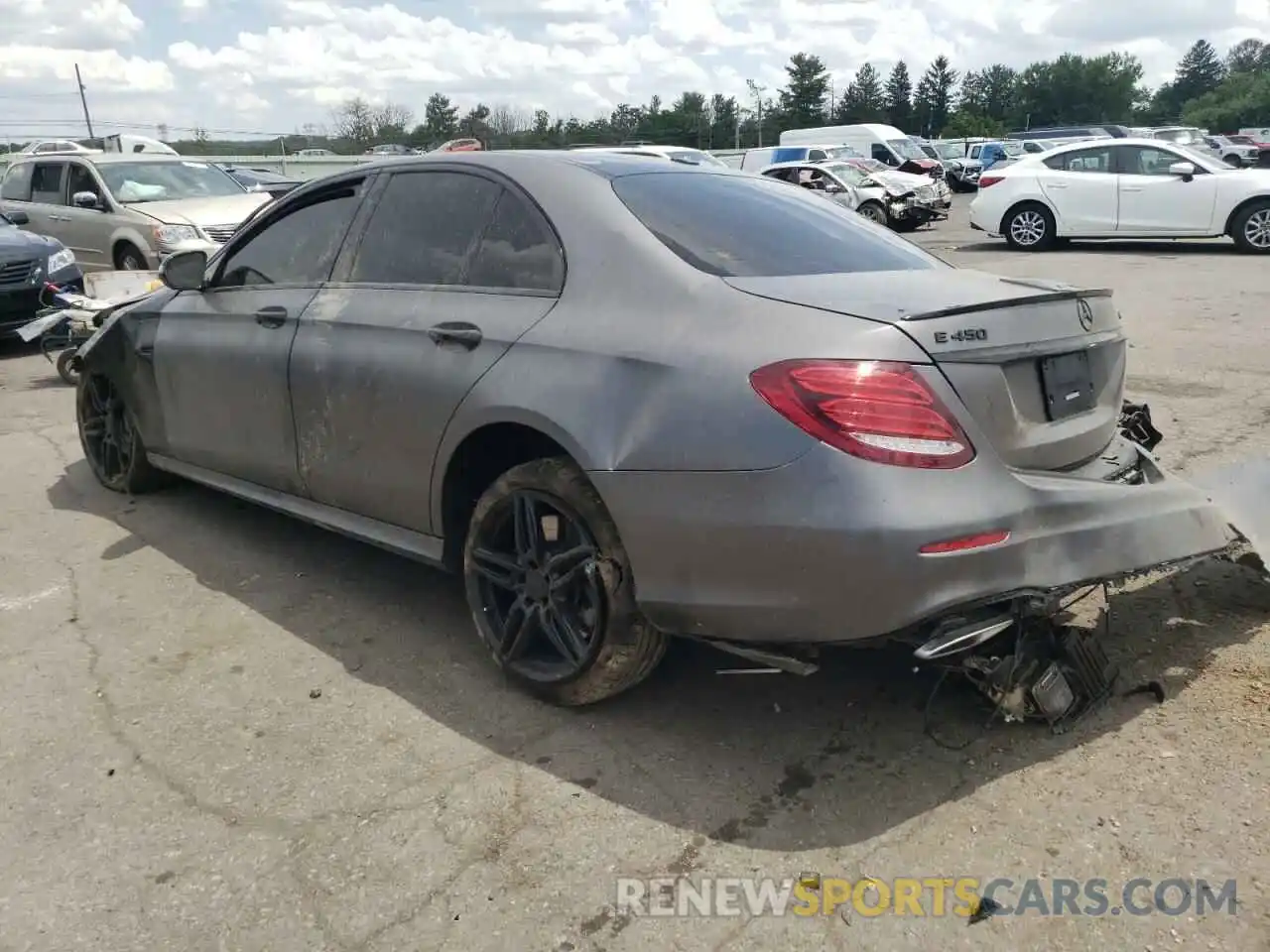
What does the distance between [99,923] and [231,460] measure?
240 cm

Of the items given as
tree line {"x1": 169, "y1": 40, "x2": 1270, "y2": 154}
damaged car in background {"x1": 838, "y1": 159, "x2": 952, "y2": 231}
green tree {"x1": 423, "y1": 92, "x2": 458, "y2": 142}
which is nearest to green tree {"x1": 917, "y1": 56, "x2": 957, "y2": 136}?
tree line {"x1": 169, "y1": 40, "x2": 1270, "y2": 154}

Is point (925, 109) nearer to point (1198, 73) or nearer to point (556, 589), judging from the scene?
point (1198, 73)

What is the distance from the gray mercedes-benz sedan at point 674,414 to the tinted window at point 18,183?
1113 cm

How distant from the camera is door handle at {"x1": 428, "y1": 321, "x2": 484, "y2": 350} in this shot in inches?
131

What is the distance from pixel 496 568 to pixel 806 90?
91805 mm

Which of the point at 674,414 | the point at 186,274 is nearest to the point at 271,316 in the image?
the point at 186,274

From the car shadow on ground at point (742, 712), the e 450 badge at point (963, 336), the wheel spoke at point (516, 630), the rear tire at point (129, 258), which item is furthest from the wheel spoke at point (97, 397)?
the rear tire at point (129, 258)

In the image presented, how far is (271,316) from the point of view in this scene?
13.7 feet

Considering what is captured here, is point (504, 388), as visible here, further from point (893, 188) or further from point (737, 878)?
point (893, 188)

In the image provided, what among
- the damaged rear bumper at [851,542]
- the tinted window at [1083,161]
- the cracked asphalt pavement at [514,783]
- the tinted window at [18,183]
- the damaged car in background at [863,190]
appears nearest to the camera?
the cracked asphalt pavement at [514,783]

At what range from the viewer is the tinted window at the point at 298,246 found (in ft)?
13.5

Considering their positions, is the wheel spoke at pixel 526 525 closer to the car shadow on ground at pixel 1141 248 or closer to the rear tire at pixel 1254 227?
the car shadow on ground at pixel 1141 248

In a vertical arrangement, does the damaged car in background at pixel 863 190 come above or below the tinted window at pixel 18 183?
below

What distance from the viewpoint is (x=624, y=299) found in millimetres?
3029
